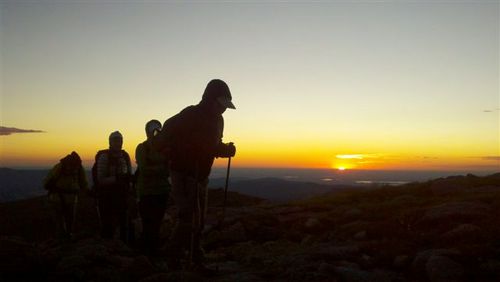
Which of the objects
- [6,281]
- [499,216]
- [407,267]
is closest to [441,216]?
[499,216]

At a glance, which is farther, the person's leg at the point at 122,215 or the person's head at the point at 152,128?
the person's leg at the point at 122,215

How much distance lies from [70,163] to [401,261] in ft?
26.4

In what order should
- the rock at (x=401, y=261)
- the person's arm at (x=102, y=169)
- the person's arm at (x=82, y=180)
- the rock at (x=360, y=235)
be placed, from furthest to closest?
the person's arm at (x=82, y=180), the person's arm at (x=102, y=169), the rock at (x=360, y=235), the rock at (x=401, y=261)

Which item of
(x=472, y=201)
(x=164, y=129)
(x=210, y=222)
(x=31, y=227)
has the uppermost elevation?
(x=164, y=129)

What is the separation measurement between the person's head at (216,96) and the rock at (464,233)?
15.2 feet

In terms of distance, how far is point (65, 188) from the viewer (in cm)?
1154

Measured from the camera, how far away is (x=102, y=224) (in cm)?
1080

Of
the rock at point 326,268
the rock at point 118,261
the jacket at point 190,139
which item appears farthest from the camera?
the rock at point 118,261

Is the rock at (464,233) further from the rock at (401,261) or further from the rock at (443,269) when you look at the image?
the rock at (443,269)

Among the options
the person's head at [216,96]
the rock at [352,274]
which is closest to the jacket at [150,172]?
the person's head at [216,96]

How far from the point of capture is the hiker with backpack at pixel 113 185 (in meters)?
10.4

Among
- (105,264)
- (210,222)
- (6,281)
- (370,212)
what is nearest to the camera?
(6,281)

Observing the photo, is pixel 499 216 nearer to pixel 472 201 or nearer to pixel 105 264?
pixel 472 201

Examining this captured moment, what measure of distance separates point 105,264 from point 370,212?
7.25 meters
